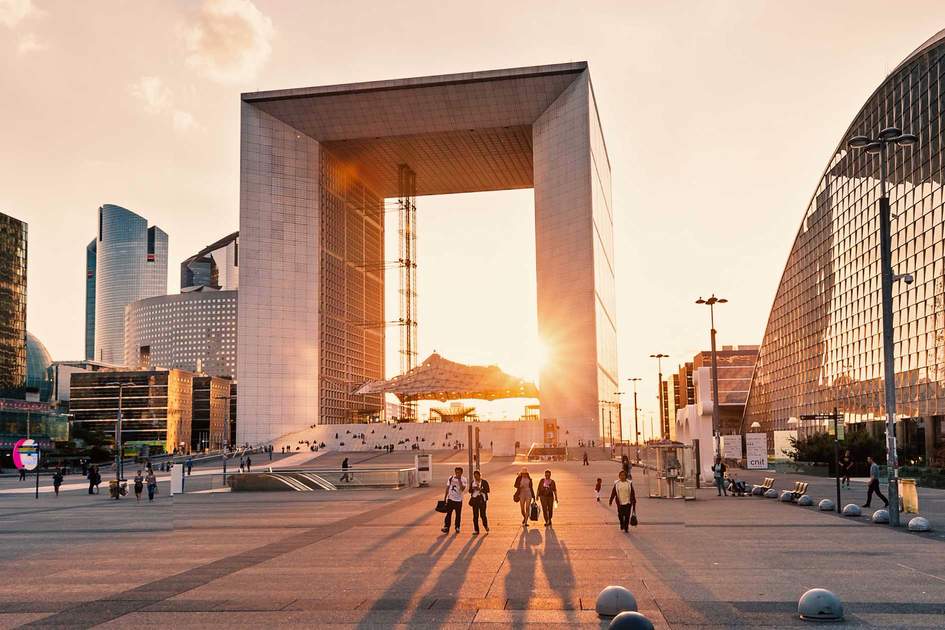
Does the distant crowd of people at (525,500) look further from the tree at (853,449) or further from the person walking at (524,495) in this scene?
the tree at (853,449)

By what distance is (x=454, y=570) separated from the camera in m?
16.6

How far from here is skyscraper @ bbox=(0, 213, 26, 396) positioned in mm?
126125

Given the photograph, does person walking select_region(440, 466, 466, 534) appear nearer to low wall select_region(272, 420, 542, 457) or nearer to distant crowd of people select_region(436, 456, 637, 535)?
distant crowd of people select_region(436, 456, 637, 535)

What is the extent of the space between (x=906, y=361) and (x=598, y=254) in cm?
6266

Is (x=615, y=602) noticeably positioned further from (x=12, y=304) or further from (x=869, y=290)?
(x=12, y=304)

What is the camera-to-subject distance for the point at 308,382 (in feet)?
427

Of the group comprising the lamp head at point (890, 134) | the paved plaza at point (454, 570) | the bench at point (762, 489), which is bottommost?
the bench at point (762, 489)

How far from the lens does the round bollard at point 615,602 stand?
39.4 ft

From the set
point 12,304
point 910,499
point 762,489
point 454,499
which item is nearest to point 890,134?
point 910,499

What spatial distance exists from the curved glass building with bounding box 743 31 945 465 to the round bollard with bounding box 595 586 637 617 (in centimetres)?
4589

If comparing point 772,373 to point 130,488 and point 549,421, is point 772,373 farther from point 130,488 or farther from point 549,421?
point 130,488

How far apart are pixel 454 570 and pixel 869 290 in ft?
260

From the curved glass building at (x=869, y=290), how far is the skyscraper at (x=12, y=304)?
328ft

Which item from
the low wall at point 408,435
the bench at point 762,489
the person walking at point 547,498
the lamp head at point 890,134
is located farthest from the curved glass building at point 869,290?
the person walking at point 547,498
